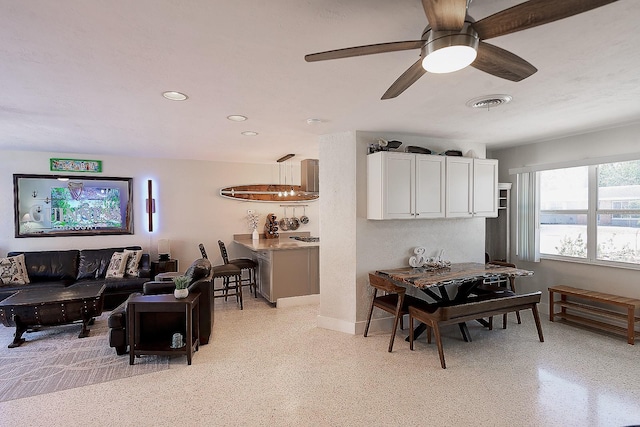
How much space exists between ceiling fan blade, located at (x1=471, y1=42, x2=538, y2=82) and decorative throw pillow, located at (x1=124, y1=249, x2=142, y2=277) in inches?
216

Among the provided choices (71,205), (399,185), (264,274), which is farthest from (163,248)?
(399,185)

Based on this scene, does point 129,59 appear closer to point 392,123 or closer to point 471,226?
point 392,123

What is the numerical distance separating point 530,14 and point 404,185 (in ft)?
8.78

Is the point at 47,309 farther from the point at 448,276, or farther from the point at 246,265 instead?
the point at 448,276

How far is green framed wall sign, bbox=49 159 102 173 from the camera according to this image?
536cm

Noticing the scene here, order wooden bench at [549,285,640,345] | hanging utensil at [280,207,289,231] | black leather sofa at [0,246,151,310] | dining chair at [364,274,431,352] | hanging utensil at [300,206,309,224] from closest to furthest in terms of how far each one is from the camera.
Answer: dining chair at [364,274,431,352]
wooden bench at [549,285,640,345]
black leather sofa at [0,246,151,310]
hanging utensil at [280,207,289,231]
hanging utensil at [300,206,309,224]

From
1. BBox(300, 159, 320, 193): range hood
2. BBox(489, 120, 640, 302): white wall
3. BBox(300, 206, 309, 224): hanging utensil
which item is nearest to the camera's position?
BBox(489, 120, 640, 302): white wall

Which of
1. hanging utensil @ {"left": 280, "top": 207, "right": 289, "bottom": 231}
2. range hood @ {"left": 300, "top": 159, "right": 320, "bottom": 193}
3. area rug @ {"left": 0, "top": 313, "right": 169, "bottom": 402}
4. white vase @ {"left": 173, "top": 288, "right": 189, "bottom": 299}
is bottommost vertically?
area rug @ {"left": 0, "top": 313, "right": 169, "bottom": 402}

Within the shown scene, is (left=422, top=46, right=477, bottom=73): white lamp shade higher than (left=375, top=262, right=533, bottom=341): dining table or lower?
higher

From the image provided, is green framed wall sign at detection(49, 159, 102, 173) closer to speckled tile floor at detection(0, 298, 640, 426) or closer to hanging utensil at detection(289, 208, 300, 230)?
hanging utensil at detection(289, 208, 300, 230)

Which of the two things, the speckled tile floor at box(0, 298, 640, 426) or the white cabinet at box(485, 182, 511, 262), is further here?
the white cabinet at box(485, 182, 511, 262)

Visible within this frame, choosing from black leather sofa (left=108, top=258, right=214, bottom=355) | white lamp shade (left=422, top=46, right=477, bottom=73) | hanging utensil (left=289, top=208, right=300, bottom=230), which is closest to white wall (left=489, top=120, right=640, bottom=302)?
white lamp shade (left=422, top=46, right=477, bottom=73)

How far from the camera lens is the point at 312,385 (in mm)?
2838

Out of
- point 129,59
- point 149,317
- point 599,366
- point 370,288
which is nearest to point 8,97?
point 129,59
